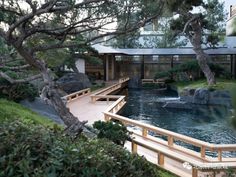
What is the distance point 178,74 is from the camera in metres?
26.5

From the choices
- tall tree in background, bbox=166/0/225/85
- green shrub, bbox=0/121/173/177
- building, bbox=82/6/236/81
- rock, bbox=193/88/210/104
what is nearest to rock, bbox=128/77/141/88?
building, bbox=82/6/236/81

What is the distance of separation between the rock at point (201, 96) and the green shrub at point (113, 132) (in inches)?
497

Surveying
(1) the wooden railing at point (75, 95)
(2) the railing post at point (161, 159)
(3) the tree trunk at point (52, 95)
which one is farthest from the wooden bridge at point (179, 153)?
(1) the wooden railing at point (75, 95)

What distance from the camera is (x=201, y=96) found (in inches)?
723

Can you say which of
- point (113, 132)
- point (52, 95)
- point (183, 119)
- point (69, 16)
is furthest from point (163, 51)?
point (69, 16)

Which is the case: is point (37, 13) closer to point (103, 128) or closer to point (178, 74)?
point (103, 128)

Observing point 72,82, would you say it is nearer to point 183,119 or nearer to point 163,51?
point 183,119

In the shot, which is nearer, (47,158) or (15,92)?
(47,158)

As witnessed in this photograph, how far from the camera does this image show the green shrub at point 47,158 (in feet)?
7.45

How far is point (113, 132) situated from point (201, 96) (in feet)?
43.0

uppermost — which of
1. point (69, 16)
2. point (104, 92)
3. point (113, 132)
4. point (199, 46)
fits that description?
point (199, 46)

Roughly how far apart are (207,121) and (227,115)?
11.3 meters

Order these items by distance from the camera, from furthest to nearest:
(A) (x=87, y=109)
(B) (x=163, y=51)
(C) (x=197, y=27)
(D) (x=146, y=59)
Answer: (D) (x=146, y=59) → (B) (x=163, y=51) → (C) (x=197, y=27) → (A) (x=87, y=109)

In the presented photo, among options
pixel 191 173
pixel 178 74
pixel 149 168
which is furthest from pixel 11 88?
pixel 178 74
